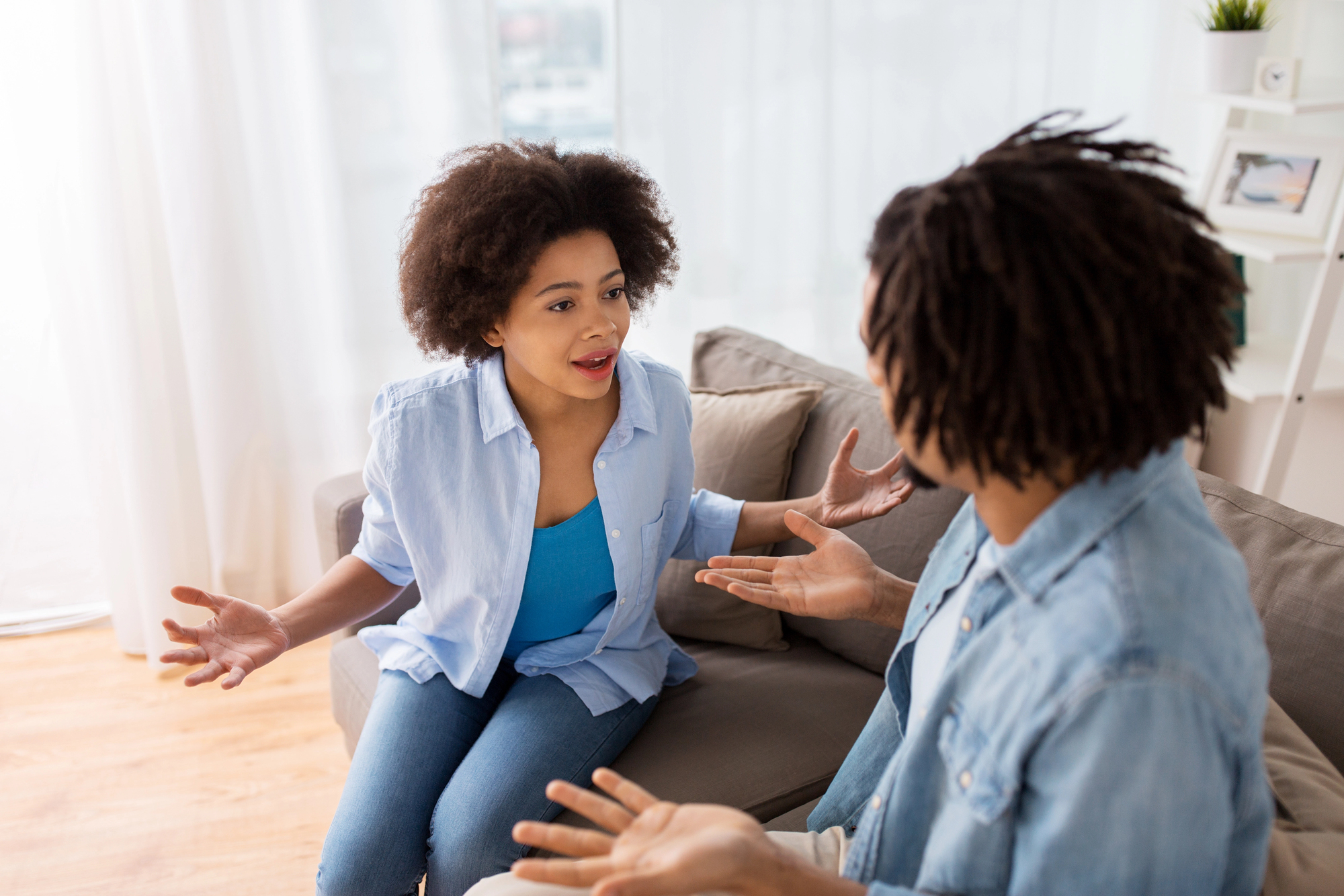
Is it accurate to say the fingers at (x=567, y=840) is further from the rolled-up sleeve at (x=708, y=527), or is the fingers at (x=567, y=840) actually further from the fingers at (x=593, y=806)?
the rolled-up sleeve at (x=708, y=527)

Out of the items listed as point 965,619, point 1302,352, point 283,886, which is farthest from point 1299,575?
point 283,886

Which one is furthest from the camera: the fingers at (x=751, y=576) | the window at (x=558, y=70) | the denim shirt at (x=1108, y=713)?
the window at (x=558, y=70)

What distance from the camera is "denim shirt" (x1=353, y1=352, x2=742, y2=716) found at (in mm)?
1410

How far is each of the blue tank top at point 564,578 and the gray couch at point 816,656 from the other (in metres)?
0.21

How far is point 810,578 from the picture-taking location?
4.11 feet

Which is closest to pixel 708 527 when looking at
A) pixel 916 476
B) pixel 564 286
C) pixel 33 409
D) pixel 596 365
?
pixel 596 365

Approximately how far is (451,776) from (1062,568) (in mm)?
922

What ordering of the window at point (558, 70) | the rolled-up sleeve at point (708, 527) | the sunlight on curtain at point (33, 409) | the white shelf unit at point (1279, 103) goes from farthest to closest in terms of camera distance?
the window at point (558, 70)
the sunlight on curtain at point (33, 409)
the white shelf unit at point (1279, 103)
the rolled-up sleeve at point (708, 527)

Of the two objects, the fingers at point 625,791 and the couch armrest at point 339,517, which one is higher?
the fingers at point 625,791

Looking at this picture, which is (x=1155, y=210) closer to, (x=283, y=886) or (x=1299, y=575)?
(x=1299, y=575)

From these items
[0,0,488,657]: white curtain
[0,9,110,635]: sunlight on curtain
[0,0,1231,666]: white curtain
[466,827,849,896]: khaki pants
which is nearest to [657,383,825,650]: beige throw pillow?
[466,827,849,896]: khaki pants

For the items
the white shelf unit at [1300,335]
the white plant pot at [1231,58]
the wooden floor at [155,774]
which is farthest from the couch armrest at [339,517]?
the white plant pot at [1231,58]

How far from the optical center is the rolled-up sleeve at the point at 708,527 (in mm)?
1541

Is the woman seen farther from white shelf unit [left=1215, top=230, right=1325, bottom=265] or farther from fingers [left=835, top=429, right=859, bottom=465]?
white shelf unit [left=1215, top=230, right=1325, bottom=265]
